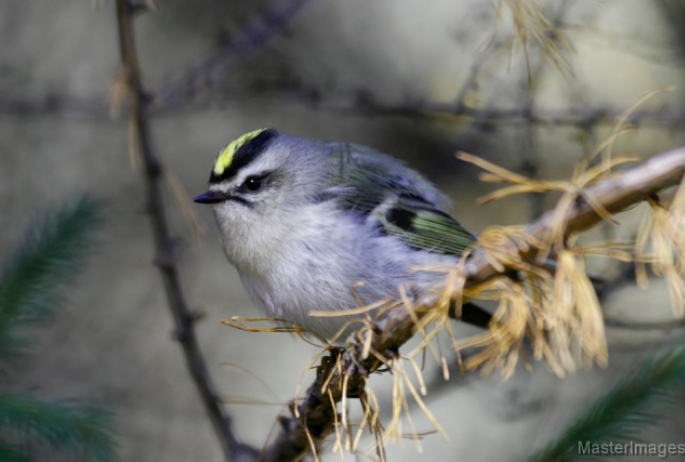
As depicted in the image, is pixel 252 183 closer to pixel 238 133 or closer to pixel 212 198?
pixel 212 198

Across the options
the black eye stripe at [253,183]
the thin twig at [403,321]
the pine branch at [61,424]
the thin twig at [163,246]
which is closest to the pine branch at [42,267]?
the pine branch at [61,424]

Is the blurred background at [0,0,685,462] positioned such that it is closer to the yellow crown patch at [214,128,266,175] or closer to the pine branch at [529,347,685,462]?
the yellow crown patch at [214,128,266,175]

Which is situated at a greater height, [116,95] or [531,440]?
[116,95]

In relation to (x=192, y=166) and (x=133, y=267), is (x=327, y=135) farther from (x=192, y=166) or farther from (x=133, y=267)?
(x=133, y=267)

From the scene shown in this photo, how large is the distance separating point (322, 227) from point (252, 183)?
0.91 ft

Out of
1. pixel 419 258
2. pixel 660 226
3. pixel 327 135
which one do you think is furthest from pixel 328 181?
pixel 327 135

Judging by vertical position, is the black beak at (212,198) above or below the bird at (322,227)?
above

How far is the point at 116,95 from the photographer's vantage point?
2223 mm

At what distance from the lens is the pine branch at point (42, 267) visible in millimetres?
1451

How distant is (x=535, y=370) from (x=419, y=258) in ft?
4.18

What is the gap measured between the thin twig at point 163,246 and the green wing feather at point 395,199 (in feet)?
1.49

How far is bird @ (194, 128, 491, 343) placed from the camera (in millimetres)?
2086

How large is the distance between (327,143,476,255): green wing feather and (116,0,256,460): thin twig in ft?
1.49

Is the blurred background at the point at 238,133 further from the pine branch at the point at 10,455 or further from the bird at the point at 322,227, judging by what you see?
the pine branch at the point at 10,455
